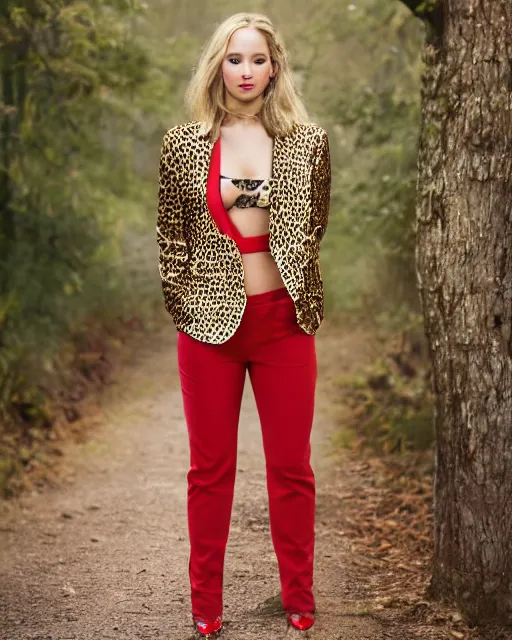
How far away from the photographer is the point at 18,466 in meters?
6.54

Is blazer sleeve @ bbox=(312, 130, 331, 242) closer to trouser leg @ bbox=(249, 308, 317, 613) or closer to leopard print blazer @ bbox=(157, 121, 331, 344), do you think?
leopard print blazer @ bbox=(157, 121, 331, 344)

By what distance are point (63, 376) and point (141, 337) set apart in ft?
10.2

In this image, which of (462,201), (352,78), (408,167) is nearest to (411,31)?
(352,78)

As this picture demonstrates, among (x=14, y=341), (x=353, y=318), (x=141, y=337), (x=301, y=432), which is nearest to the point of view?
(x=301, y=432)

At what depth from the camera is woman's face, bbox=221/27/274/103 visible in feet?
10.3

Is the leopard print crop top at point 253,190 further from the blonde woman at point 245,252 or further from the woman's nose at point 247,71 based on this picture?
the woman's nose at point 247,71

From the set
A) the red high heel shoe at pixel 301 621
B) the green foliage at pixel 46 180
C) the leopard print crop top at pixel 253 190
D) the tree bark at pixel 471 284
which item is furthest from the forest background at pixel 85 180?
the red high heel shoe at pixel 301 621

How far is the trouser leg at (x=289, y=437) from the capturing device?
3266 mm

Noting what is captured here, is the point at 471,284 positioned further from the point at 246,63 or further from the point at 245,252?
the point at 246,63

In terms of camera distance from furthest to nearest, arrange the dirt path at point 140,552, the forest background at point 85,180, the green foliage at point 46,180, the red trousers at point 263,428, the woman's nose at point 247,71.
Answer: the green foliage at point 46,180, the forest background at point 85,180, the dirt path at point 140,552, the red trousers at point 263,428, the woman's nose at point 247,71

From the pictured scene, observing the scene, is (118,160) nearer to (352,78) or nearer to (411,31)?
(352,78)

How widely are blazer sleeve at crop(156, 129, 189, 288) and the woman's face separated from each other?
308mm

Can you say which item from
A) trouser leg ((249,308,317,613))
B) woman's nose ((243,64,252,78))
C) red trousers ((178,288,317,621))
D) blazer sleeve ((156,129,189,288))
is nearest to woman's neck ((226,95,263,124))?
woman's nose ((243,64,252,78))

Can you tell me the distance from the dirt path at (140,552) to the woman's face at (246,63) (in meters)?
2.12
